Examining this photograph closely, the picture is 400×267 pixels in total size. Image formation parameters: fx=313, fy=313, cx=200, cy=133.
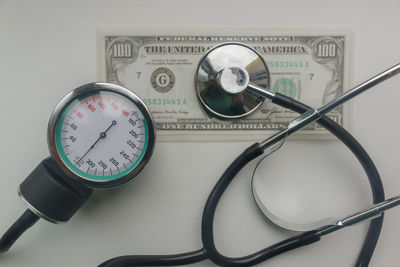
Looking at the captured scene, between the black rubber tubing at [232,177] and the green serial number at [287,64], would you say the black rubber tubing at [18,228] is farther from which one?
the green serial number at [287,64]

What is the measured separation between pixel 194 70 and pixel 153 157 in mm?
190

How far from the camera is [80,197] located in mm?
551

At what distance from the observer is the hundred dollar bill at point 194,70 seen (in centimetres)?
61

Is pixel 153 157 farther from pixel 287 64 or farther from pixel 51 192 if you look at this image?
pixel 287 64

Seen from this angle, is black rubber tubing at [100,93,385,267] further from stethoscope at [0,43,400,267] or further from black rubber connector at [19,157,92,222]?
black rubber connector at [19,157,92,222]

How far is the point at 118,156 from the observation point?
0.54 meters

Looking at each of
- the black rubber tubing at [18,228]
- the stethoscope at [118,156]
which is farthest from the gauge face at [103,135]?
the black rubber tubing at [18,228]

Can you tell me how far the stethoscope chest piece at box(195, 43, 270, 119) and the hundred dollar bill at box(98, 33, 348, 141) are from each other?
0.05 feet

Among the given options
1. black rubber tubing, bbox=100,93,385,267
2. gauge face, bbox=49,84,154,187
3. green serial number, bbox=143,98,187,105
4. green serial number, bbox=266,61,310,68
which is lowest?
black rubber tubing, bbox=100,93,385,267

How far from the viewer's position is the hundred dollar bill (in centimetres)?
61

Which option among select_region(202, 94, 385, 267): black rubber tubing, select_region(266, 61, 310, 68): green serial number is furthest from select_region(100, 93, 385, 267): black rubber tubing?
select_region(266, 61, 310, 68): green serial number

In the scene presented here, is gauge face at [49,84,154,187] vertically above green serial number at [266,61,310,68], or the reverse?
green serial number at [266,61,310,68]

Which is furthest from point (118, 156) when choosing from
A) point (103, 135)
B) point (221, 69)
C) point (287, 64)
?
point (287, 64)

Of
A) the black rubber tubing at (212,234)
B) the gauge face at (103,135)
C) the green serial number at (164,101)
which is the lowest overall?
the black rubber tubing at (212,234)
